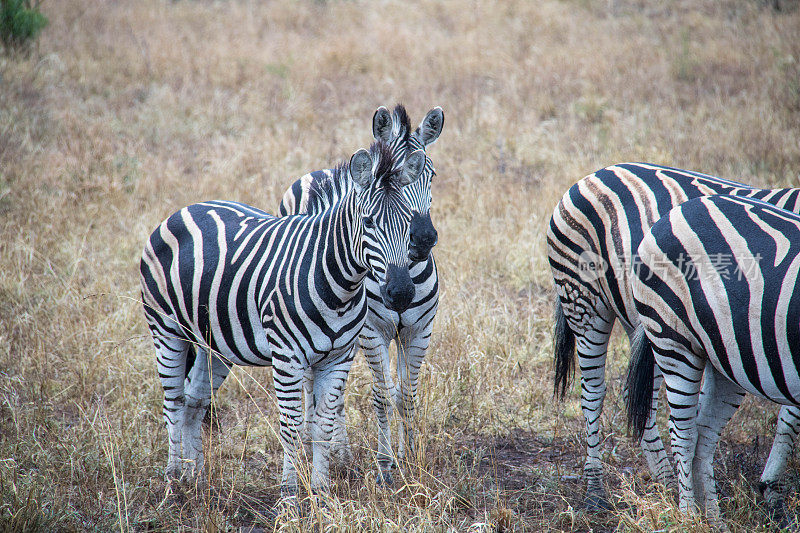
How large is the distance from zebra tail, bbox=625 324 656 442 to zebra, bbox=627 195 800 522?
0.15m

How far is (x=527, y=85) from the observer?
11250 millimetres

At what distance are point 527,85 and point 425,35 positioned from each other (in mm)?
3239

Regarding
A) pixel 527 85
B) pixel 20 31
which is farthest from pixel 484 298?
pixel 20 31

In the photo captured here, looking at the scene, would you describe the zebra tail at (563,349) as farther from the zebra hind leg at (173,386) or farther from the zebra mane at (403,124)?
the zebra hind leg at (173,386)

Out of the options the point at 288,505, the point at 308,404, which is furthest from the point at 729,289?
the point at 308,404

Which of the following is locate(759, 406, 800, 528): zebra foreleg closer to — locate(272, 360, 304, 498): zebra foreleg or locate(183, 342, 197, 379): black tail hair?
locate(272, 360, 304, 498): zebra foreleg

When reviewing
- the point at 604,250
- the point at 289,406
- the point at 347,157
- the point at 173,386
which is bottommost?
the point at 173,386

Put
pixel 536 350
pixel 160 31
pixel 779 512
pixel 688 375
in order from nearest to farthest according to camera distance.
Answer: pixel 688 375 < pixel 779 512 < pixel 536 350 < pixel 160 31

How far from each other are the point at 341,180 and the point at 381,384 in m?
1.37

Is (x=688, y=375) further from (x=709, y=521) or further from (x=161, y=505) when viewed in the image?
(x=161, y=505)

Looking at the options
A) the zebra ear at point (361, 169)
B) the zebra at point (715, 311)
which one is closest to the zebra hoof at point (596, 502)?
the zebra at point (715, 311)

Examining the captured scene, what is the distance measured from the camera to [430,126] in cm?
434

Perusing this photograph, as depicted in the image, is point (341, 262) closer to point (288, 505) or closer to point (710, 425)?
point (288, 505)

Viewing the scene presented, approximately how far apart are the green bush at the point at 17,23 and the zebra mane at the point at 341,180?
9633 mm
